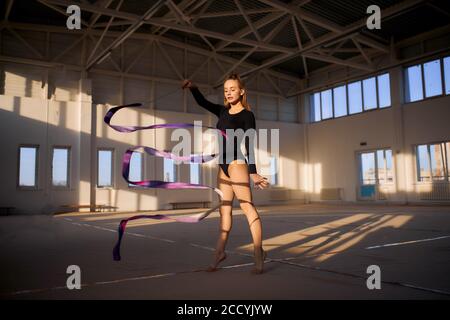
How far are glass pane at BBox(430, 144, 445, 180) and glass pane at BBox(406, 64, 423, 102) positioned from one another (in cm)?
201

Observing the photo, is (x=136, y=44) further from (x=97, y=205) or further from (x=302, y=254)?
(x=302, y=254)

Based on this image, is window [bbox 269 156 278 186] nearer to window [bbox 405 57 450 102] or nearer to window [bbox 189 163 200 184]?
window [bbox 189 163 200 184]

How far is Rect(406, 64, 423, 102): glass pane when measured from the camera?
1471cm

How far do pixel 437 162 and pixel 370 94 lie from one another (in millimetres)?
4068

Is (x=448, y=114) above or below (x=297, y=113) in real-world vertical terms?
→ below

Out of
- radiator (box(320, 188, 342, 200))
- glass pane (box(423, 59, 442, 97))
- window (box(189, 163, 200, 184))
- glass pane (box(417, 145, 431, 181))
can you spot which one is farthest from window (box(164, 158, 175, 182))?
glass pane (box(423, 59, 442, 97))

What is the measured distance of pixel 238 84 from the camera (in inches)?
104

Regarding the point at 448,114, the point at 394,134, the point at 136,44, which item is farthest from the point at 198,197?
the point at 448,114

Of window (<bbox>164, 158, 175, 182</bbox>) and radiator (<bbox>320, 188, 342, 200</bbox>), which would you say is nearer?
window (<bbox>164, 158, 175, 182</bbox>)

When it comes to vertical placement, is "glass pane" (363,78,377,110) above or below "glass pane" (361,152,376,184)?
above

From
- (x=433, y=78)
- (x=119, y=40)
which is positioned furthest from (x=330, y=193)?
(x=119, y=40)

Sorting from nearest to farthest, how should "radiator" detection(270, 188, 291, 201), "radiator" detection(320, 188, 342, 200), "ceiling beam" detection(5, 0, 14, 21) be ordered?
1. "ceiling beam" detection(5, 0, 14, 21)
2. "radiator" detection(320, 188, 342, 200)
3. "radiator" detection(270, 188, 291, 201)

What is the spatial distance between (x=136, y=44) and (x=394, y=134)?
10.8m

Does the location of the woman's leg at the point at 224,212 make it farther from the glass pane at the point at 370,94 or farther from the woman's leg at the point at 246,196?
the glass pane at the point at 370,94
